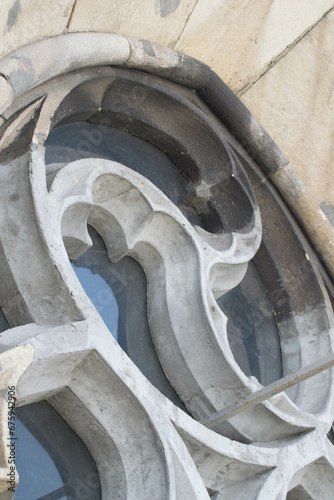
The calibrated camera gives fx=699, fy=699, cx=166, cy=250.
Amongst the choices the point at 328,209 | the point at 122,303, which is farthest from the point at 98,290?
the point at 328,209

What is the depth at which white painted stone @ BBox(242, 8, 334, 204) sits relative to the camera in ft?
12.7

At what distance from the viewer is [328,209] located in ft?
12.9

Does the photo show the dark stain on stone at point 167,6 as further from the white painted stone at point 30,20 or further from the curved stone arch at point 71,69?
the white painted stone at point 30,20

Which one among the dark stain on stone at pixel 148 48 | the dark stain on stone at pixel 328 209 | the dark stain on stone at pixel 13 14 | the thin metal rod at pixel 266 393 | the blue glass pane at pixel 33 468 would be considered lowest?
the thin metal rod at pixel 266 393

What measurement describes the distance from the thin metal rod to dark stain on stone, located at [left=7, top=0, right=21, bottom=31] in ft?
5.31

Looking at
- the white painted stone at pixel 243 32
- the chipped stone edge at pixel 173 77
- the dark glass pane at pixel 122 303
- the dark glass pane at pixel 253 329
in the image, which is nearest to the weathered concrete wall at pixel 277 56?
the white painted stone at pixel 243 32

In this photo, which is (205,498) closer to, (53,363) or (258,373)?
(53,363)

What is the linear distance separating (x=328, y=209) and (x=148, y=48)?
4.69 ft

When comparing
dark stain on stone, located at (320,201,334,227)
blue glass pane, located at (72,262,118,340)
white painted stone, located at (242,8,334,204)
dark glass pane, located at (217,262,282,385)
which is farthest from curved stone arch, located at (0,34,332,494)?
dark stain on stone, located at (320,201,334,227)

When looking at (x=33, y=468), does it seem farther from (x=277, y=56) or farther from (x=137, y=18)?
(x=277, y=56)

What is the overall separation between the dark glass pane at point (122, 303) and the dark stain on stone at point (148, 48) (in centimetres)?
85

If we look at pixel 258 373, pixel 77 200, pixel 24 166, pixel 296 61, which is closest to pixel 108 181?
pixel 77 200

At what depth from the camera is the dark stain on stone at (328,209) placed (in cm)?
393

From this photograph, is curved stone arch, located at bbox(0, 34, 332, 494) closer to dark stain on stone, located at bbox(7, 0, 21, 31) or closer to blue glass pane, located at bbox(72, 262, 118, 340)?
dark stain on stone, located at bbox(7, 0, 21, 31)
